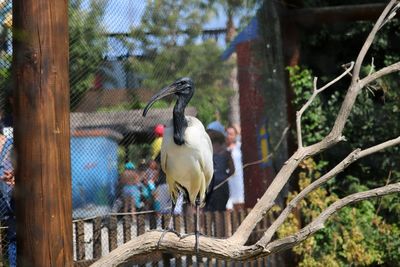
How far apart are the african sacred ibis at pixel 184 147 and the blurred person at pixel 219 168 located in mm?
1902

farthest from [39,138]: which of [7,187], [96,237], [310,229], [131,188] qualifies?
[131,188]

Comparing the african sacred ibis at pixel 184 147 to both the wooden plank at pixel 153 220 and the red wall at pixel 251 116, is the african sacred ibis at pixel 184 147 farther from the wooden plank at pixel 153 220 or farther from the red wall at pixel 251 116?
the red wall at pixel 251 116

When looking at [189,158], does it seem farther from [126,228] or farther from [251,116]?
[251,116]

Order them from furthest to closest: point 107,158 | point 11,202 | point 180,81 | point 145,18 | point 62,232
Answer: point 145,18 → point 107,158 → point 180,81 → point 11,202 → point 62,232

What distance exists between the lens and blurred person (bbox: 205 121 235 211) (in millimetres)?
6898

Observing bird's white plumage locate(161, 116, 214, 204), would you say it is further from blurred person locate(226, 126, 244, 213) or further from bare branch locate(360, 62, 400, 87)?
blurred person locate(226, 126, 244, 213)

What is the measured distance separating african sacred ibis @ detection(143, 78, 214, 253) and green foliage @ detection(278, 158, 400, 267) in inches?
94.7

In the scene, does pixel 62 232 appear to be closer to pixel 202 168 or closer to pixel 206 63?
pixel 202 168

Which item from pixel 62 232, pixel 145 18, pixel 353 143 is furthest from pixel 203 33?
Result: pixel 62 232

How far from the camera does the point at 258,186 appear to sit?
7242mm

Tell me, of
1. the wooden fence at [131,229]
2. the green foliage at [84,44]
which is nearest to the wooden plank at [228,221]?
the wooden fence at [131,229]

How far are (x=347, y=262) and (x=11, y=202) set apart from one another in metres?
4.06

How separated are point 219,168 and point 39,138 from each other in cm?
411

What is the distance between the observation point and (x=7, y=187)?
14.0 feet
